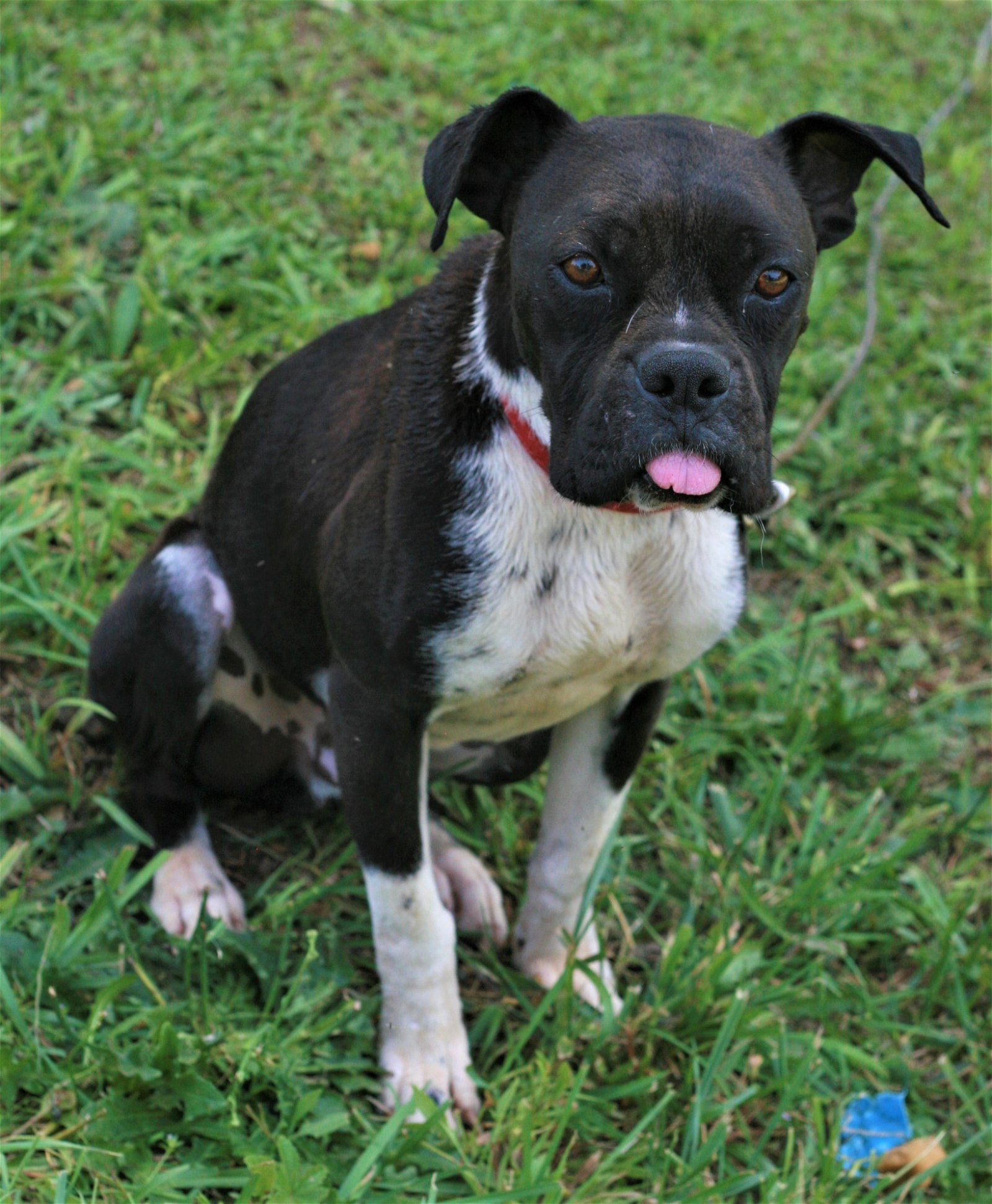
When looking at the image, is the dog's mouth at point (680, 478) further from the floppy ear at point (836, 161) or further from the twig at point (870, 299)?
the twig at point (870, 299)

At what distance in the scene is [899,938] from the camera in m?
3.70

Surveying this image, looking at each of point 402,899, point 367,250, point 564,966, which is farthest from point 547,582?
point 367,250

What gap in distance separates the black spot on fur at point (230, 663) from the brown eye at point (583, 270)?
1479 millimetres

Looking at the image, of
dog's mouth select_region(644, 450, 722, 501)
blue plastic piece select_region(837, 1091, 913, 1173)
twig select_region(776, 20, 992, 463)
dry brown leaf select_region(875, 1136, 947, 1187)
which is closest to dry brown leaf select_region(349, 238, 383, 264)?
twig select_region(776, 20, 992, 463)

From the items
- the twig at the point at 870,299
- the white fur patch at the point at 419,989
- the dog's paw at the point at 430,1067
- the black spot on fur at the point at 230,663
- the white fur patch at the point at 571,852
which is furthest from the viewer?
the twig at the point at 870,299

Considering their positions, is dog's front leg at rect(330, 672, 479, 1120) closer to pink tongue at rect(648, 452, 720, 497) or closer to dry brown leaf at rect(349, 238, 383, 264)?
pink tongue at rect(648, 452, 720, 497)

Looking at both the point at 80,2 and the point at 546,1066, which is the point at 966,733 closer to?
the point at 546,1066

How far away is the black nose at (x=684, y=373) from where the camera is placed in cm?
219

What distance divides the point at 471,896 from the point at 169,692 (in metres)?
0.90

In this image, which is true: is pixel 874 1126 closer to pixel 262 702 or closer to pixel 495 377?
pixel 262 702

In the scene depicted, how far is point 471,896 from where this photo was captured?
3502 millimetres

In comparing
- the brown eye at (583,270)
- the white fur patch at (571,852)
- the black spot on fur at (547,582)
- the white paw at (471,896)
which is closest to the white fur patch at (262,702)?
the white paw at (471,896)

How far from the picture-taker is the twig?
477 cm

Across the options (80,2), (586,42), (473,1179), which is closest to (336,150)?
(80,2)
